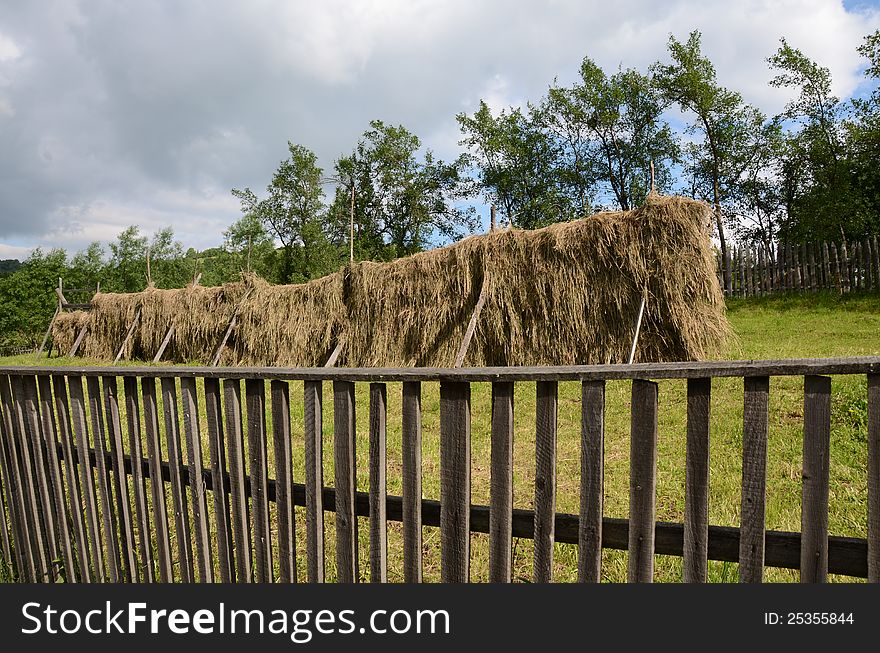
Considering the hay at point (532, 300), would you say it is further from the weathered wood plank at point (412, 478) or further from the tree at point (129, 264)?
the tree at point (129, 264)

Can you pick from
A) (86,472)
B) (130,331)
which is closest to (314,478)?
(86,472)

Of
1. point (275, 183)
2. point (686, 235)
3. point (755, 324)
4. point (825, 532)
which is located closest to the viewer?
point (825, 532)

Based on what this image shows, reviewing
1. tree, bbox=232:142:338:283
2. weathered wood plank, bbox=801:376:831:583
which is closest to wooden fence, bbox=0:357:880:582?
weathered wood plank, bbox=801:376:831:583

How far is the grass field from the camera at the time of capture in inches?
128

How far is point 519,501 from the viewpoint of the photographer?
3.96 m

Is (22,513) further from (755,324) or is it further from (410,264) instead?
(755,324)

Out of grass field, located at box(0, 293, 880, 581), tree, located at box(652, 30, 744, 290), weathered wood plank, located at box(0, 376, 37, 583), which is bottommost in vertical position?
grass field, located at box(0, 293, 880, 581)

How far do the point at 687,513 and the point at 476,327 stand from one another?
8193 mm

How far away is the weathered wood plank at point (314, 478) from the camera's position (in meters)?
2.10

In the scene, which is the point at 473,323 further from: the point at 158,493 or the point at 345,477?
the point at 345,477

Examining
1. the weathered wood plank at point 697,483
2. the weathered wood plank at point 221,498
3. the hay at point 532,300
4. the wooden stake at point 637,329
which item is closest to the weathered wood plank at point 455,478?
the weathered wood plank at point 697,483

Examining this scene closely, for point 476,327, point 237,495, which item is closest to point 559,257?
point 476,327

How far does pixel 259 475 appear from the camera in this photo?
7.49ft

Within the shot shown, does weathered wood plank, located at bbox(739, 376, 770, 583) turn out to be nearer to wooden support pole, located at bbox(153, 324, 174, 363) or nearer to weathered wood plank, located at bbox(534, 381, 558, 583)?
weathered wood plank, located at bbox(534, 381, 558, 583)
